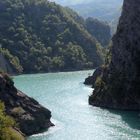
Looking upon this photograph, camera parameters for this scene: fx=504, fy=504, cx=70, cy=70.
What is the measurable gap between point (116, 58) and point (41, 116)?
57.3 m

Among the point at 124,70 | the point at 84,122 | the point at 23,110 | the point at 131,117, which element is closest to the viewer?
the point at 23,110

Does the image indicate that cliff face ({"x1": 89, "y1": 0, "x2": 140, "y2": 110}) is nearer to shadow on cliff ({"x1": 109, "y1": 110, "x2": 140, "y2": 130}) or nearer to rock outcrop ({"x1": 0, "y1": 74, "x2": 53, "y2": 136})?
shadow on cliff ({"x1": 109, "y1": 110, "x2": 140, "y2": 130})

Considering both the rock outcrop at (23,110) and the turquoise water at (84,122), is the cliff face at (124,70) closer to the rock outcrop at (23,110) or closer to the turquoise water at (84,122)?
the turquoise water at (84,122)

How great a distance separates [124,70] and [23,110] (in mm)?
56708

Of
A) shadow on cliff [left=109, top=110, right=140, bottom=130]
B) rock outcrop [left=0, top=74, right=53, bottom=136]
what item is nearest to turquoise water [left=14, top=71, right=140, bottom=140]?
shadow on cliff [left=109, top=110, right=140, bottom=130]

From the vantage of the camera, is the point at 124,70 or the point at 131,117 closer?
the point at 131,117

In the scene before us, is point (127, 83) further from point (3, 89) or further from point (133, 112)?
point (3, 89)

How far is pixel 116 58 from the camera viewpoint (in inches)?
6491

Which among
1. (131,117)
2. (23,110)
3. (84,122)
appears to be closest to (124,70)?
(131,117)

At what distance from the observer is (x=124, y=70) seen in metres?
160

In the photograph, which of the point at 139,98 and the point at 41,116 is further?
the point at 139,98

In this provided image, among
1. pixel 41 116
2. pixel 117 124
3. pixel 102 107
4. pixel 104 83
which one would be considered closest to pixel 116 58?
pixel 104 83

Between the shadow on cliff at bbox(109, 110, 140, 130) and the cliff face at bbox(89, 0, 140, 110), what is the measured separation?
6.53 metres

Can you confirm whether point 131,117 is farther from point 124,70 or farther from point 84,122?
point 124,70
